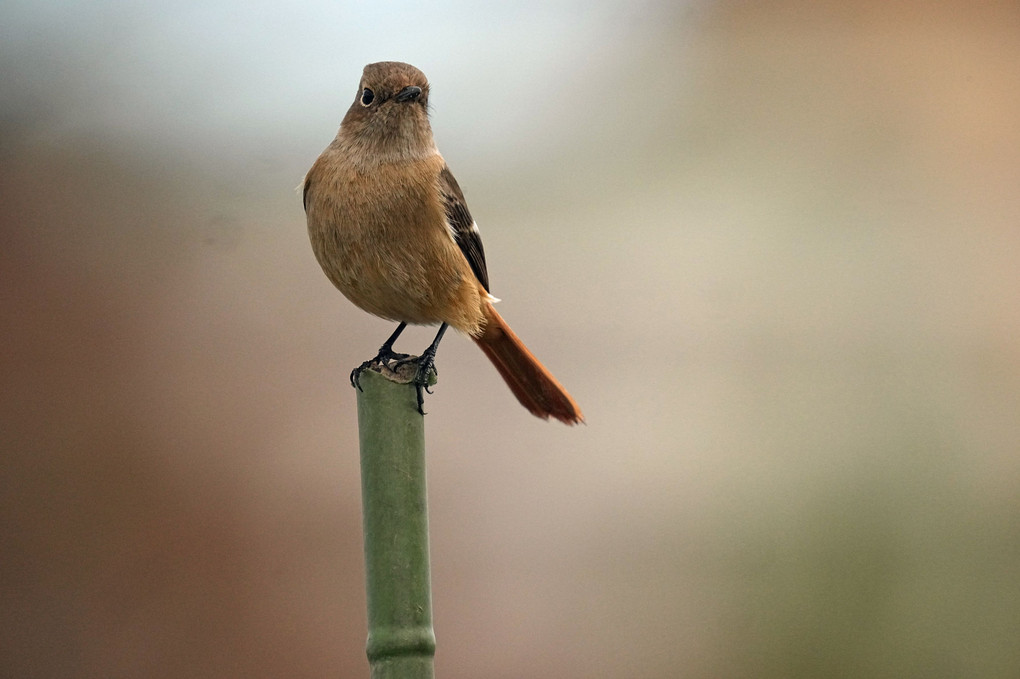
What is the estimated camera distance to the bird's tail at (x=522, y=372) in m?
2.88

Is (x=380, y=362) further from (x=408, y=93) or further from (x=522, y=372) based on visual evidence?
(x=408, y=93)

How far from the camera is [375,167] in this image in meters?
2.66

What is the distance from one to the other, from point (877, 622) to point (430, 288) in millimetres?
Answer: 2676

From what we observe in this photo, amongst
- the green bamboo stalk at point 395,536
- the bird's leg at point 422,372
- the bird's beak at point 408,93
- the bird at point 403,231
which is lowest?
the green bamboo stalk at point 395,536

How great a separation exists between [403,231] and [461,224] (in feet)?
0.95

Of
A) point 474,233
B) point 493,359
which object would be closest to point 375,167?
point 474,233

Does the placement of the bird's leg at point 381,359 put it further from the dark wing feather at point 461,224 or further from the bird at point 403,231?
the dark wing feather at point 461,224

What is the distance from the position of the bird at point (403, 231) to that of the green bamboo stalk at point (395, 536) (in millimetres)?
835

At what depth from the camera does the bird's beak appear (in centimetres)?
278

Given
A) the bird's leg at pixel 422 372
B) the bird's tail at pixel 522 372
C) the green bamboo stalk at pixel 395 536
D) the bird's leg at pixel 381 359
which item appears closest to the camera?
the green bamboo stalk at pixel 395 536

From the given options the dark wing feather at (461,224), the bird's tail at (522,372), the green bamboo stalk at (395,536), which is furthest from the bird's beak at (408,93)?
the green bamboo stalk at (395,536)

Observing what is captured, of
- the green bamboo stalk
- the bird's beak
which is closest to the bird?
the bird's beak

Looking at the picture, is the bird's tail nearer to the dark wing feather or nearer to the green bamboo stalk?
the dark wing feather

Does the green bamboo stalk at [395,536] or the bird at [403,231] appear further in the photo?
the bird at [403,231]
